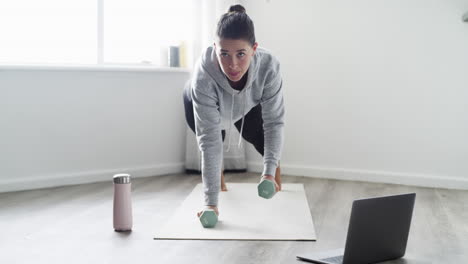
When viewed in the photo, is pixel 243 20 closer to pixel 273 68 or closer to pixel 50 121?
pixel 273 68

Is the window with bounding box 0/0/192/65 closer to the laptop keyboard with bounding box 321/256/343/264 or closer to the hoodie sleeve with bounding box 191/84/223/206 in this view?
the hoodie sleeve with bounding box 191/84/223/206

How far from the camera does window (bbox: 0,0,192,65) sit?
3.00 metres

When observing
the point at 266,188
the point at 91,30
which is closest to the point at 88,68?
the point at 91,30

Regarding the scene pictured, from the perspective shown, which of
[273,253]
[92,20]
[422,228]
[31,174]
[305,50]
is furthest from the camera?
[305,50]

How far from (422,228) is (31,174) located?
2086 millimetres

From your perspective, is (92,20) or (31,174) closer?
(31,174)

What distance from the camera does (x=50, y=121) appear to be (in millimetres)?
3016

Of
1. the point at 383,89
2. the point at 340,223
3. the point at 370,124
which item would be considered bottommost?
the point at 340,223

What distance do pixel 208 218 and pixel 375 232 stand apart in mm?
719

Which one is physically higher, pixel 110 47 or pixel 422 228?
pixel 110 47

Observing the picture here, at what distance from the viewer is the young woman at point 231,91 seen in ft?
6.59

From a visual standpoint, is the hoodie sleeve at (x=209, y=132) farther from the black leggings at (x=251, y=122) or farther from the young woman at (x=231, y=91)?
the black leggings at (x=251, y=122)

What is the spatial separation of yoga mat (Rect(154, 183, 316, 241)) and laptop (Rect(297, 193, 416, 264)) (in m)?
0.33

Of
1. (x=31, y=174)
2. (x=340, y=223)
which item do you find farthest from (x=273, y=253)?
(x=31, y=174)
